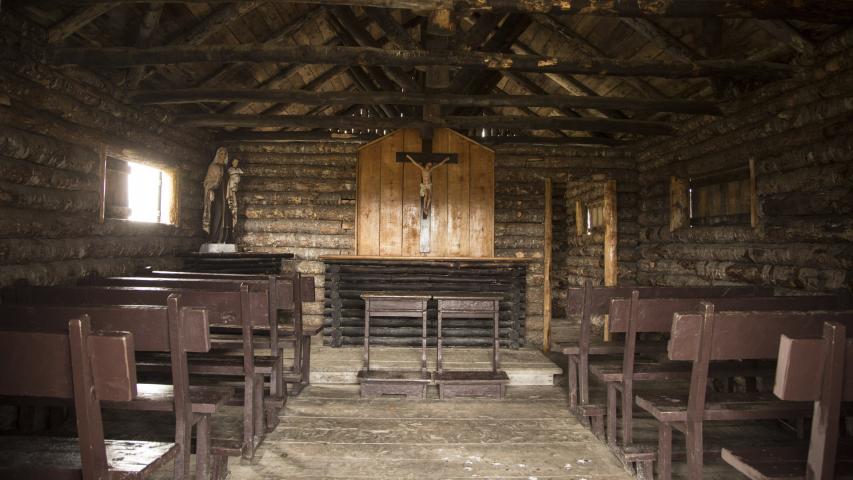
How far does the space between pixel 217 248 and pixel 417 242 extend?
144 inches

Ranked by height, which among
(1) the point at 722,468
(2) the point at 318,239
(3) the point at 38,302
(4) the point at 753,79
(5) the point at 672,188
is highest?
(4) the point at 753,79

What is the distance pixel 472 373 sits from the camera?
6.14 metres

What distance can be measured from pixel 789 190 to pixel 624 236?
4.17 metres

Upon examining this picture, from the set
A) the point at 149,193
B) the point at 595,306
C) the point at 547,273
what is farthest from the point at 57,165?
the point at 547,273

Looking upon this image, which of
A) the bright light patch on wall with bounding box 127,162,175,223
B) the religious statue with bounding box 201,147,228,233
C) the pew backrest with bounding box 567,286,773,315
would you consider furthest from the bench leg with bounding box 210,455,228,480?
the religious statue with bounding box 201,147,228,233

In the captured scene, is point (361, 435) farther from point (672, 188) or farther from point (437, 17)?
point (672, 188)

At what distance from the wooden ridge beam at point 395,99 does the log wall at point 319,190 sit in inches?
121

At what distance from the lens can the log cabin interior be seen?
294 centimetres

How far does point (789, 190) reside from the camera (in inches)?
214

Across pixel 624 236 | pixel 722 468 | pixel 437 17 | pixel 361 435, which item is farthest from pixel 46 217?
pixel 624 236

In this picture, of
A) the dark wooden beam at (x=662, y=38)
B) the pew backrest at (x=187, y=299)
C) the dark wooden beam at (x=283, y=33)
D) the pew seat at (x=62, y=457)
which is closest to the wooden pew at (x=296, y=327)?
the pew backrest at (x=187, y=299)

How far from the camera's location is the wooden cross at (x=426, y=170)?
9.36m

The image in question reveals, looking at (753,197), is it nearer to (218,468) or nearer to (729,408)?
(729,408)

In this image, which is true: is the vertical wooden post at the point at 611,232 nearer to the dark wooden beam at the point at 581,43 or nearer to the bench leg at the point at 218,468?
the dark wooden beam at the point at 581,43
